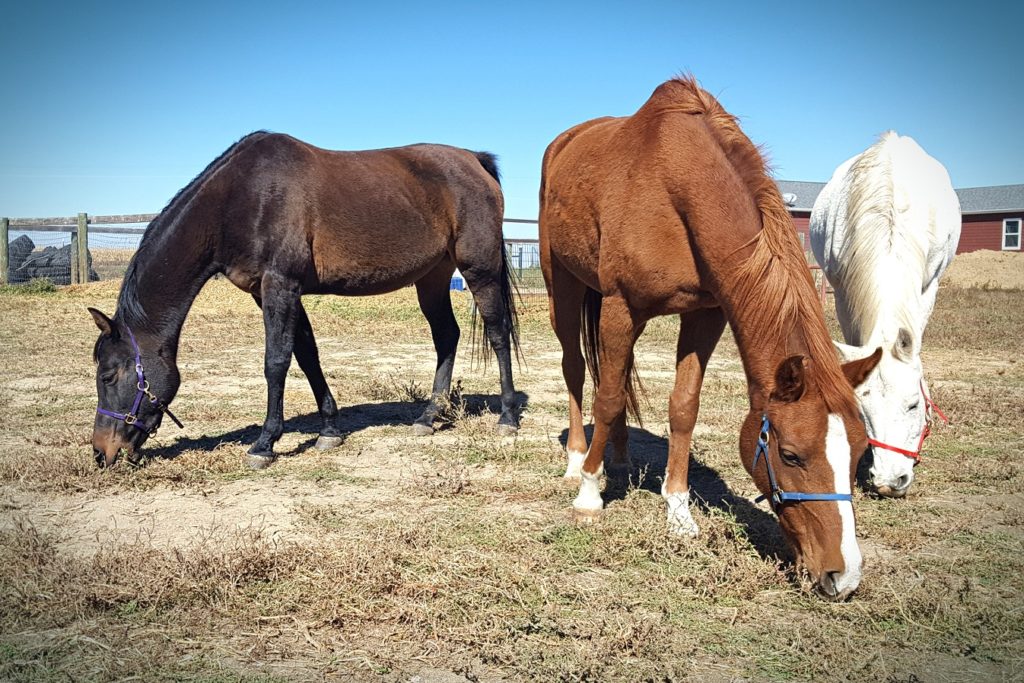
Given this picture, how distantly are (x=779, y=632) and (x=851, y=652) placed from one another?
25cm

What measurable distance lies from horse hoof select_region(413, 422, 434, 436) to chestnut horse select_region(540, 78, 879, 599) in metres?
1.56

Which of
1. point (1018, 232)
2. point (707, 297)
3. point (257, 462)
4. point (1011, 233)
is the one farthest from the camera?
point (1011, 233)

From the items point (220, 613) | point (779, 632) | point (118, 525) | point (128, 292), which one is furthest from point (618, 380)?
point (128, 292)

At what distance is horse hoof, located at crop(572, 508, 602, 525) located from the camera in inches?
153

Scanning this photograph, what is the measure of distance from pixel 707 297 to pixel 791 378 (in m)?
0.86

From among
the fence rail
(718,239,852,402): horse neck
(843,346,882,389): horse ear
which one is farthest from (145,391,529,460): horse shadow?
the fence rail

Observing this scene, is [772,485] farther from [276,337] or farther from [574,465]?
[276,337]

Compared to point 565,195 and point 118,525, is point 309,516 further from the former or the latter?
point 565,195

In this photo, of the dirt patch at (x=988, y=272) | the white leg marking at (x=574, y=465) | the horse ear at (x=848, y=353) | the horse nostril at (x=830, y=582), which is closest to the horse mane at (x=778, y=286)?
the horse nostril at (x=830, y=582)

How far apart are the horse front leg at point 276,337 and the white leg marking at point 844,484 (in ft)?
12.1

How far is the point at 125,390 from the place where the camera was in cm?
490

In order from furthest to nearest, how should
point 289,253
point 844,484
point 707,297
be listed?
1. point 289,253
2. point 707,297
3. point 844,484

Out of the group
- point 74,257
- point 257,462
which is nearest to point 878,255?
point 257,462

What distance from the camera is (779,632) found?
2.77 metres
